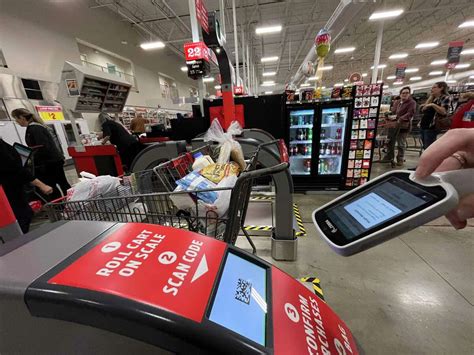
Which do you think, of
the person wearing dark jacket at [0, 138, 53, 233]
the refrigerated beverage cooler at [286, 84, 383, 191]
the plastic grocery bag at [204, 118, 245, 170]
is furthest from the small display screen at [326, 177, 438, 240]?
the refrigerated beverage cooler at [286, 84, 383, 191]

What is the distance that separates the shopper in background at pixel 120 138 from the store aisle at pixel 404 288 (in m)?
2.72

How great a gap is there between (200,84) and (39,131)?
256cm

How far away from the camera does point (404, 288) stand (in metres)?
1.92

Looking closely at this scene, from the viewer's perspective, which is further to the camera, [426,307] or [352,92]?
[352,92]

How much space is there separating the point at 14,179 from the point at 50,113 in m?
7.07

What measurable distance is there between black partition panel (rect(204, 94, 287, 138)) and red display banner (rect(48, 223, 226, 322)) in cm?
383

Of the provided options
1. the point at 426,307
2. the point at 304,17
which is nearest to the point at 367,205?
the point at 426,307

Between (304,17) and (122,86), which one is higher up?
(304,17)

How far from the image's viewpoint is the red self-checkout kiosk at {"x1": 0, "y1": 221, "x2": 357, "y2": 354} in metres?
0.41

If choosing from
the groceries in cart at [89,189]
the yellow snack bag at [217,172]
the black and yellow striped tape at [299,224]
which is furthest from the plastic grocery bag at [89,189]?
the black and yellow striped tape at [299,224]

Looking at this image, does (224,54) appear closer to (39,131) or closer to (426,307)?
(39,131)

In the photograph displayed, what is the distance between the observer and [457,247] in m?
2.45

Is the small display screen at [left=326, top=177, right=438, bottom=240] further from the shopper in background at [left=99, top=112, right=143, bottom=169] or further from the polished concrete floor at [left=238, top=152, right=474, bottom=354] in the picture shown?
the shopper in background at [left=99, top=112, right=143, bottom=169]

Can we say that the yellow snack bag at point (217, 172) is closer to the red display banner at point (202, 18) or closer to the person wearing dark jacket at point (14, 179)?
the person wearing dark jacket at point (14, 179)
